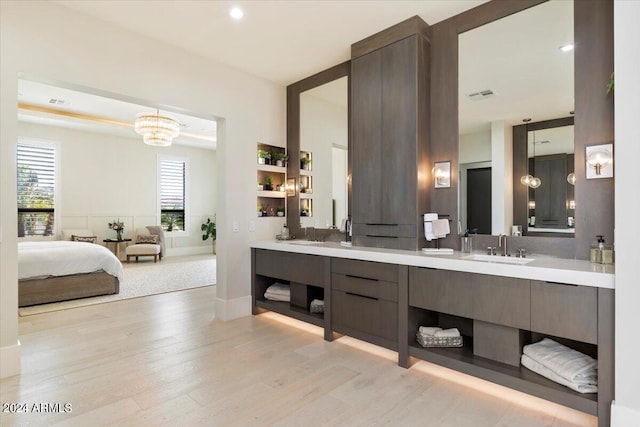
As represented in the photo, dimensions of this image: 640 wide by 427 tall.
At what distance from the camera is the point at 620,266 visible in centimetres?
178

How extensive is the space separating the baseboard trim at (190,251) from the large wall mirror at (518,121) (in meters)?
8.54

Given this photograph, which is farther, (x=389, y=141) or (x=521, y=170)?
(x=389, y=141)

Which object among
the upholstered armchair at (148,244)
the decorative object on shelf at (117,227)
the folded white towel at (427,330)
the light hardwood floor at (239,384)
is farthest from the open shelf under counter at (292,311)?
the decorative object on shelf at (117,227)

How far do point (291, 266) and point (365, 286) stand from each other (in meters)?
1.00

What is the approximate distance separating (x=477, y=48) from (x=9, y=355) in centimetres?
452

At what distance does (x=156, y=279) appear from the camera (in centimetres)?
621

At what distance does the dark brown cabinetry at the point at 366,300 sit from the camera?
9.21 feet

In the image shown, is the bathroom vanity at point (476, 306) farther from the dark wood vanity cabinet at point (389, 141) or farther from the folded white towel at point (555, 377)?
the dark wood vanity cabinet at point (389, 141)

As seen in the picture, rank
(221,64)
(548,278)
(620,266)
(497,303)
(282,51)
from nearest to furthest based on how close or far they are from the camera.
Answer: (620,266), (548,278), (497,303), (282,51), (221,64)

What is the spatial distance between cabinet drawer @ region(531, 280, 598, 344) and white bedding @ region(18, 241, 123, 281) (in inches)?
217

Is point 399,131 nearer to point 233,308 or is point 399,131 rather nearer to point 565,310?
point 565,310

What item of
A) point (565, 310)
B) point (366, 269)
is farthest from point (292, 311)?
point (565, 310)

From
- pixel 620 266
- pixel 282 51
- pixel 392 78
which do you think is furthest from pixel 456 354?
pixel 282 51

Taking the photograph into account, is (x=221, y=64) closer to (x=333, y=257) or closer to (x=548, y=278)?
(x=333, y=257)
